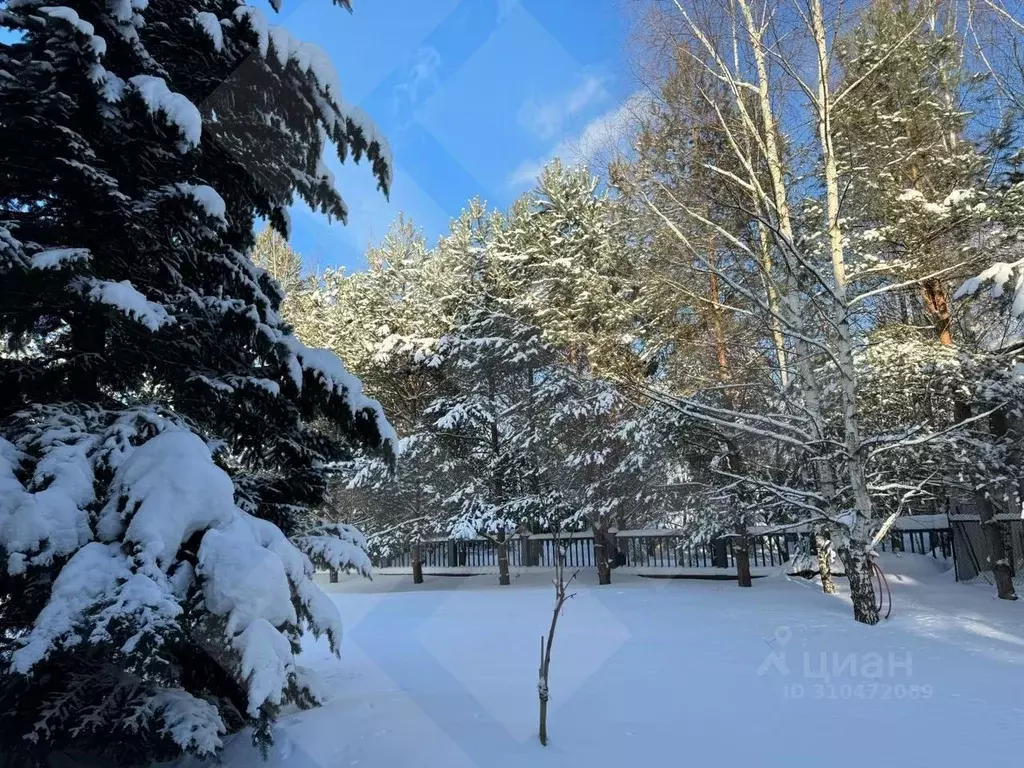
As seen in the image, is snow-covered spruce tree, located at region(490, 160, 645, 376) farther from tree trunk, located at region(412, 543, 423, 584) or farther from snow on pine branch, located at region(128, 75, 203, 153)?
snow on pine branch, located at region(128, 75, 203, 153)

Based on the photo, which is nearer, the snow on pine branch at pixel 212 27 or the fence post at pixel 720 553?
the snow on pine branch at pixel 212 27

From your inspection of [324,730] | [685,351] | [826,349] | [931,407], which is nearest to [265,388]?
[324,730]

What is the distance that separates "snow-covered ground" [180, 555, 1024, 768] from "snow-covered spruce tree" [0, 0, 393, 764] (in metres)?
0.82

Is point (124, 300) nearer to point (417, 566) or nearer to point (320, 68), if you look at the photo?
point (320, 68)

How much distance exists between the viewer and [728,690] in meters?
4.50

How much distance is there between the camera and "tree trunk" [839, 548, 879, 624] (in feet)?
21.9

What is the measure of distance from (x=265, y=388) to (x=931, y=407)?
9836 mm

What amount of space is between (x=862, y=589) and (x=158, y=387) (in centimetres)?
722

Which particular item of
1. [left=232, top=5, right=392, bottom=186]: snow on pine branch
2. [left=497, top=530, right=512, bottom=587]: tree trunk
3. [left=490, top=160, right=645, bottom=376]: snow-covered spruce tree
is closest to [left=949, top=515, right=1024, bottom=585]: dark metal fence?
[left=490, top=160, right=645, bottom=376]: snow-covered spruce tree

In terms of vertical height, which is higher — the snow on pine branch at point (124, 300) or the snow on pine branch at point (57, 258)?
the snow on pine branch at point (57, 258)

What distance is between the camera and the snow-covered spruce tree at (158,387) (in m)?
2.45

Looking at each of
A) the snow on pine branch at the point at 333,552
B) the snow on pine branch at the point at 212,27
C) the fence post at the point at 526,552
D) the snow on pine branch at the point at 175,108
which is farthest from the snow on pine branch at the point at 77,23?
the fence post at the point at 526,552

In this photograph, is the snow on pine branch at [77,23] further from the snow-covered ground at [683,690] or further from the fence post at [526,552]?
the fence post at [526,552]

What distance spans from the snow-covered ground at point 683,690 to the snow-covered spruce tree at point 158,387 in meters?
0.82
